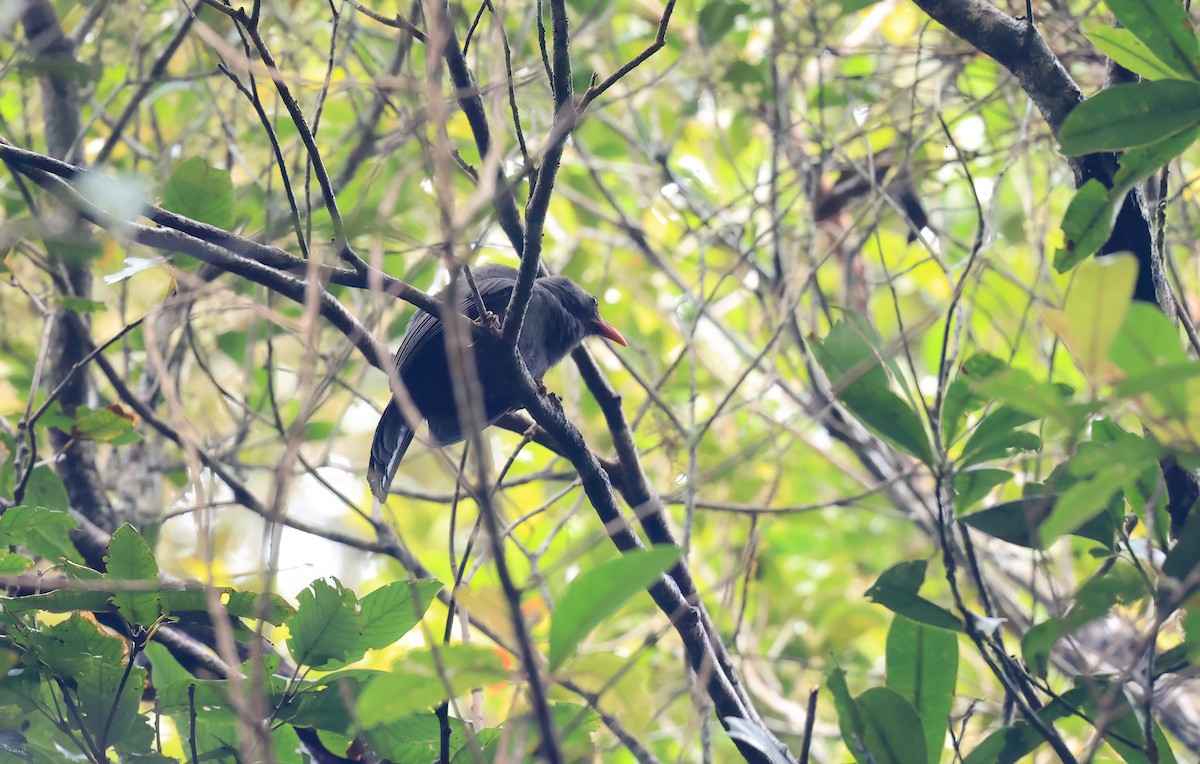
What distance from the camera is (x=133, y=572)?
5.82 feet

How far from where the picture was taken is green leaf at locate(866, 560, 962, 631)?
1826 millimetres

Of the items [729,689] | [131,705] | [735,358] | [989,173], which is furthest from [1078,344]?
[735,358]

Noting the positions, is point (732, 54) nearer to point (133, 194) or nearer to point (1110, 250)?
point (1110, 250)

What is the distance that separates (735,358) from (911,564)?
11.1 ft

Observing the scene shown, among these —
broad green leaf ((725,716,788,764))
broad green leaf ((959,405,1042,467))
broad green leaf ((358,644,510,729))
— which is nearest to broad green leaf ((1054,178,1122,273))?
broad green leaf ((959,405,1042,467))

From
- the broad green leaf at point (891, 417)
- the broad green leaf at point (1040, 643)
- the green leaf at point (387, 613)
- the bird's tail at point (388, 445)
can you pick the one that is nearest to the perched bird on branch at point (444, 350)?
the bird's tail at point (388, 445)

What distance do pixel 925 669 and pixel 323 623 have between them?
1.19m

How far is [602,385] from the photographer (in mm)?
2736

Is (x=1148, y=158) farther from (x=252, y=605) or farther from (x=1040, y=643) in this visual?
(x=252, y=605)

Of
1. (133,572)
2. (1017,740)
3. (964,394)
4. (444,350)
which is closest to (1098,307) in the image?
(964,394)

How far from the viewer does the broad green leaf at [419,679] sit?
1312 millimetres

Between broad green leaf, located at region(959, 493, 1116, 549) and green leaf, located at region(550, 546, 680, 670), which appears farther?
broad green leaf, located at region(959, 493, 1116, 549)

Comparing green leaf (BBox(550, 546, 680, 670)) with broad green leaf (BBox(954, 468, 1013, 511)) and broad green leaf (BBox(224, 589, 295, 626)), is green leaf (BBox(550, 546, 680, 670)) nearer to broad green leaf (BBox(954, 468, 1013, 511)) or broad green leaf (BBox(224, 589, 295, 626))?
broad green leaf (BBox(224, 589, 295, 626))

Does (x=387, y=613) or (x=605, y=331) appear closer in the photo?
(x=387, y=613)
